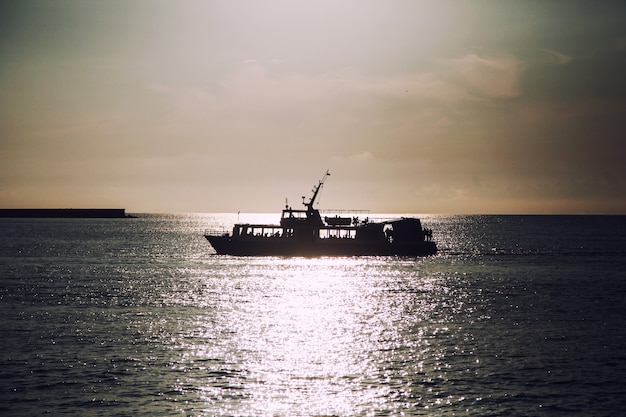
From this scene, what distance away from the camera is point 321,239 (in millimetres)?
118562

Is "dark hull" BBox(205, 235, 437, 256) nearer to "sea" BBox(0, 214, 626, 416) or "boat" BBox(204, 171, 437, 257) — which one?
"boat" BBox(204, 171, 437, 257)

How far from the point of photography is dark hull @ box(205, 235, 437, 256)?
117438 millimetres

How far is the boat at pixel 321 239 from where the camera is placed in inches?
4628

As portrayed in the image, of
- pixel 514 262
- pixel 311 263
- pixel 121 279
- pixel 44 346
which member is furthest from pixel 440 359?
pixel 514 262

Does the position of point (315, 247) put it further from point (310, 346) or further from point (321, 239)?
point (310, 346)

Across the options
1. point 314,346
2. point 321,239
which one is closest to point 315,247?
point 321,239

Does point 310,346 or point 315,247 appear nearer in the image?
point 310,346

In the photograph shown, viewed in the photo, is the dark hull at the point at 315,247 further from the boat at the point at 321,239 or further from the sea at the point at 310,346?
the sea at the point at 310,346

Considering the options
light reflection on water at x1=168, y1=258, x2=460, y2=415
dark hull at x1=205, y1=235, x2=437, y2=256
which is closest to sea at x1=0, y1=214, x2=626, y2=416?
light reflection on water at x1=168, y1=258, x2=460, y2=415

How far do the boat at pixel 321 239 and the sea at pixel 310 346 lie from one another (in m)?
30.8

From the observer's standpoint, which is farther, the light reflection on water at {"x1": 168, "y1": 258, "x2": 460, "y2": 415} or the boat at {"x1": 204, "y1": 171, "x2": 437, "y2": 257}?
the boat at {"x1": 204, "y1": 171, "x2": 437, "y2": 257}

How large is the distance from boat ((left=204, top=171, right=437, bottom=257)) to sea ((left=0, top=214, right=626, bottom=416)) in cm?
3077

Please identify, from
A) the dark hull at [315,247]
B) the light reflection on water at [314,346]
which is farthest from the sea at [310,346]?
the dark hull at [315,247]

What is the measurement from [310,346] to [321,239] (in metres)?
76.3
